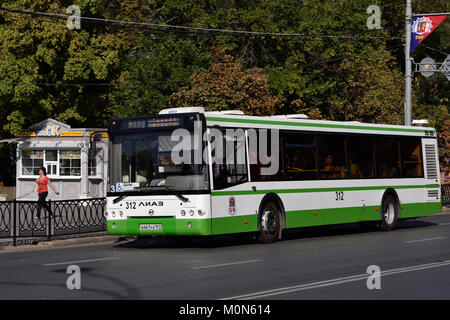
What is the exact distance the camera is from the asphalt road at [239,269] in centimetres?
1073

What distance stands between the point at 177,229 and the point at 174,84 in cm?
2315

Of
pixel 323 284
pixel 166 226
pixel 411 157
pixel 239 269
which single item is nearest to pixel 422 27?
pixel 411 157

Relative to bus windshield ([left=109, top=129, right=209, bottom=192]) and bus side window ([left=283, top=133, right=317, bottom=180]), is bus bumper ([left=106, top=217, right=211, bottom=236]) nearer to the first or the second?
bus windshield ([left=109, top=129, right=209, bottom=192])

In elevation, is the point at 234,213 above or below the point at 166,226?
above

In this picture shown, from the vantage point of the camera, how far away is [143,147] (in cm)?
1808

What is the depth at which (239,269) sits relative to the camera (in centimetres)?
1361

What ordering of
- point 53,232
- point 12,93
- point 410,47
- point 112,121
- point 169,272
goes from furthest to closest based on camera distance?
point 12,93, point 410,47, point 53,232, point 112,121, point 169,272

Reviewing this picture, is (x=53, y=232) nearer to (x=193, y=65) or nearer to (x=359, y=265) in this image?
(x=359, y=265)

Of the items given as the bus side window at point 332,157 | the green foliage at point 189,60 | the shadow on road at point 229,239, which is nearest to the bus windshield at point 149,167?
the shadow on road at point 229,239

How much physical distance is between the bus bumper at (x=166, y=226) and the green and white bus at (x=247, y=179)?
0.02m

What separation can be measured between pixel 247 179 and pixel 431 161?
31.2 ft

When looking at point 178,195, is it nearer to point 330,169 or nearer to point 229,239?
point 229,239

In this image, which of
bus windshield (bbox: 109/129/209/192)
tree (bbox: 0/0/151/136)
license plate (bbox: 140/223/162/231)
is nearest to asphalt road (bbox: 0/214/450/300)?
license plate (bbox: 140/223/162/231)
